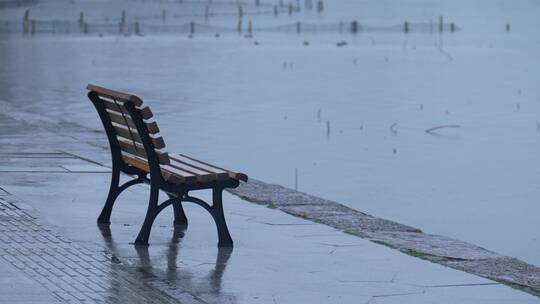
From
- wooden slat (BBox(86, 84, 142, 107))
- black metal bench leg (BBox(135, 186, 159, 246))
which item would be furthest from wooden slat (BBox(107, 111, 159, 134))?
black metal bench leg (BBox(135, 186, 159, 246))

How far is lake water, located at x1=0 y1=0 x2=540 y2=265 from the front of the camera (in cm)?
1820

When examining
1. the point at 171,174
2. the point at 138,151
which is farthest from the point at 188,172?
the point at 138,151

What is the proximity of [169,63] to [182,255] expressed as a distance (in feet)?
148

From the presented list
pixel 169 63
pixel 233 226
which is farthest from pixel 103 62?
pixel 233 226

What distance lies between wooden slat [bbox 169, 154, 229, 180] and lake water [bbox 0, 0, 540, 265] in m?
5.01

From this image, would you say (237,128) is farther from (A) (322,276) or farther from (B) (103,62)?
(B) (103,62)

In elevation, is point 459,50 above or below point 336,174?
below

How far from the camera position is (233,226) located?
1051cm

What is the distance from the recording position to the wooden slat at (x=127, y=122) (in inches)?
360

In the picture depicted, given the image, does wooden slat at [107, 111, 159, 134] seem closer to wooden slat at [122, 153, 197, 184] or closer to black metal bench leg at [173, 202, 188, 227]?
wooden slat at [122, 153, 197, 184]

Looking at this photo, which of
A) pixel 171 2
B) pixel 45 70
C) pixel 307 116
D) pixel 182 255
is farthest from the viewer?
pixel 171 2

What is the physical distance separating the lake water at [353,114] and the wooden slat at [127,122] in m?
5.52

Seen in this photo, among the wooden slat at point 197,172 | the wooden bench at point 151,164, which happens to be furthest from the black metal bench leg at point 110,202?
the wooden slat at point 197,172

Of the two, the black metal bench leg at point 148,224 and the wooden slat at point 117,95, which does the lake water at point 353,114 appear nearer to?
the black metal bench leg at point 148,224
